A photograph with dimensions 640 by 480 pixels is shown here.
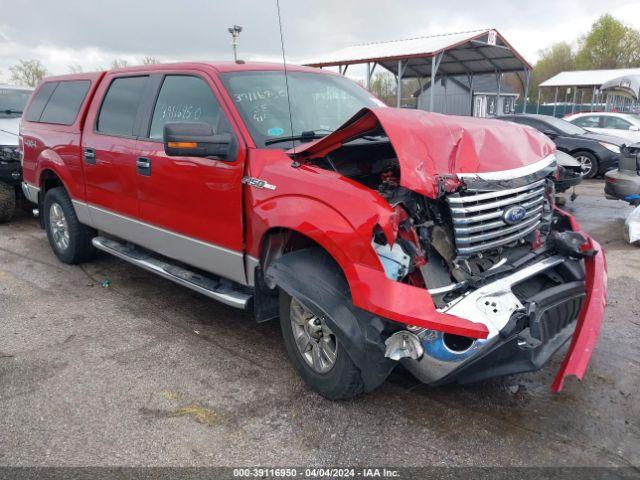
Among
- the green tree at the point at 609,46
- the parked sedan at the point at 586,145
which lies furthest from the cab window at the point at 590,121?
the green tree at the point at 609,46

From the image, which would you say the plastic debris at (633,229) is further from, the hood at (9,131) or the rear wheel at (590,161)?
the hood at (9,131)

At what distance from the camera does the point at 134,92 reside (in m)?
4.49

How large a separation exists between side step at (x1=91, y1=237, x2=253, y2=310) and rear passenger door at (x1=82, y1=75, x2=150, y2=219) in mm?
153

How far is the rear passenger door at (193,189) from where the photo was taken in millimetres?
3521

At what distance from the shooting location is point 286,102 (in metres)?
3.85

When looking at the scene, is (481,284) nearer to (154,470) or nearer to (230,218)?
(230,218)

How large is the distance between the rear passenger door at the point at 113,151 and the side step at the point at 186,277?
15cm

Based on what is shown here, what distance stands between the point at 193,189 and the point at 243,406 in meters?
1.54

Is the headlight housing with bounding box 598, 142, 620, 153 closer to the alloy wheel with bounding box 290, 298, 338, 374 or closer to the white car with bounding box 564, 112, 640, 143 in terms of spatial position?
the white car with bounding box 564, 112, 640, 143

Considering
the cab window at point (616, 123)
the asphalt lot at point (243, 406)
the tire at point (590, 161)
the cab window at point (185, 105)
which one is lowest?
the asphalt lot at point (243, 406)

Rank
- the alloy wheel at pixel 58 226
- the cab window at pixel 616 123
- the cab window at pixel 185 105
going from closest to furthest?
the cab window at pixel 185 105 → the alloy wheel at pixel 58 226 → the cab window at pixel 616 123

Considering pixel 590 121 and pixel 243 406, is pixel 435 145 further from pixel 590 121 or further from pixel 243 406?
pixel 590 121

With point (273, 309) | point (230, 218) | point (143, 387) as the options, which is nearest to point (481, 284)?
point (273, 309)

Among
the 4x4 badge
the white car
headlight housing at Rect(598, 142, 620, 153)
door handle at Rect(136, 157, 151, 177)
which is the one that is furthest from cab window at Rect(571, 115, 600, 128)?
the 4x4 badge
